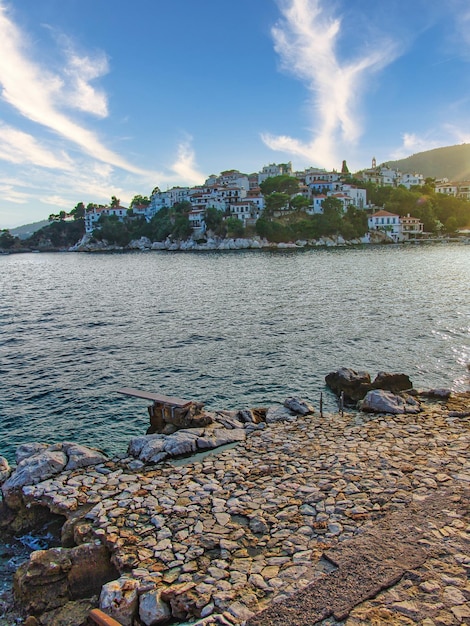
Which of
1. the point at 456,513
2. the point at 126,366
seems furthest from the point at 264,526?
the point at 126,366

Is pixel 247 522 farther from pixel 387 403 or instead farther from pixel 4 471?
pixel 387 403

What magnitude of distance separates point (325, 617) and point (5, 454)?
43.7 feet

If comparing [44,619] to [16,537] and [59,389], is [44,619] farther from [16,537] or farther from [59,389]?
[59,389]

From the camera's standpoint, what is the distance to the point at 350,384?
2009cm

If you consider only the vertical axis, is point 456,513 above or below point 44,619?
above

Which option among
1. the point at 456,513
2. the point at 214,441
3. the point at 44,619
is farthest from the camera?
the point at 214,441

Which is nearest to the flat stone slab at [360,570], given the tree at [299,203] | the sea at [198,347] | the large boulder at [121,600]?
the large boulder at [121,600]

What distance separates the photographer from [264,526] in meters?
9.60

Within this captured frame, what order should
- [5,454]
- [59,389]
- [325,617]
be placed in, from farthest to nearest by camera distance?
[59,389] < [5,454] < [325,617]

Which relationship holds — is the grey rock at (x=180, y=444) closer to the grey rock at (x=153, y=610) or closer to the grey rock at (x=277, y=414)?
the grey rock at (x=277, y=414)

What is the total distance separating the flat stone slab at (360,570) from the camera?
693 cm

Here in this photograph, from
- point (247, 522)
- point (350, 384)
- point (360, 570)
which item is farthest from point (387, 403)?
point (360, 570)

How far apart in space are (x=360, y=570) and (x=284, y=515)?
2.49 meters

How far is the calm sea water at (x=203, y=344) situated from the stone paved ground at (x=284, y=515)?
194 inches
